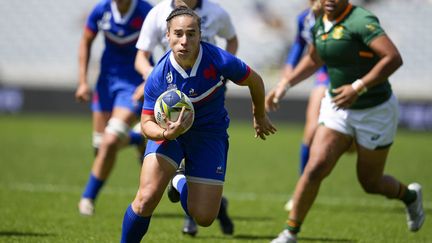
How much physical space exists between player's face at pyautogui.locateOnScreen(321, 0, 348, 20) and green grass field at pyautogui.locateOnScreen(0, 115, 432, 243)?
197 centimetres

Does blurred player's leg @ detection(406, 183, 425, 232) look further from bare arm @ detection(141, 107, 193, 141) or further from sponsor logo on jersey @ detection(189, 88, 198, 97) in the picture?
bare arm @ detection(141, 107, 193, 141)

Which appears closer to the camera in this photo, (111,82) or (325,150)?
(325,150)

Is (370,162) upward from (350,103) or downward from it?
downward

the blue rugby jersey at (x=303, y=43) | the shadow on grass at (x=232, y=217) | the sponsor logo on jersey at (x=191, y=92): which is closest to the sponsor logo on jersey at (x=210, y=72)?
the sponsor logo on jersey at (x=191, y=92)

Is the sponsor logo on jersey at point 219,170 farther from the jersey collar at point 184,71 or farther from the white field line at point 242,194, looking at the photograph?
the white field line at point 242,194

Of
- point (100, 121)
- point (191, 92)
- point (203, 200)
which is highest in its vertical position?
point (191, 92)

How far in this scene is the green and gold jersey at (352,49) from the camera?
6.15 m

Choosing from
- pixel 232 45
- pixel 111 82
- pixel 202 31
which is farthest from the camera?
pixel 111 82

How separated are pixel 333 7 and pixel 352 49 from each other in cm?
38

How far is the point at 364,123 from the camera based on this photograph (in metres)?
6.52

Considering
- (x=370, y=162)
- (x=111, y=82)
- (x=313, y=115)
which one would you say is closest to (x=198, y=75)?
(x=370, y=162)

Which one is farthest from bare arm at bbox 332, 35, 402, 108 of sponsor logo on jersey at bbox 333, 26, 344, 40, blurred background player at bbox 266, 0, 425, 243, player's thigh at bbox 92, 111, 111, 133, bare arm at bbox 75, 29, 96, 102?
player's thigh at bbox 92, 111, 111, 133

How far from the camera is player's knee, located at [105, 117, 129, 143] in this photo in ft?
25.6

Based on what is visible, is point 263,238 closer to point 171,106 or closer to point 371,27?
point 371,27
